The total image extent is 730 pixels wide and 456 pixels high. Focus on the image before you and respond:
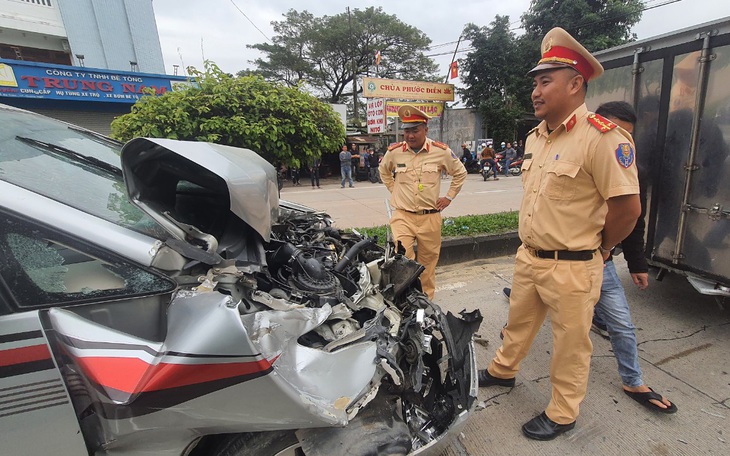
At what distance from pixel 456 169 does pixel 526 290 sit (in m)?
1.81

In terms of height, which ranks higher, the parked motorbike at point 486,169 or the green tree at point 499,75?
the green tree at point 499,75

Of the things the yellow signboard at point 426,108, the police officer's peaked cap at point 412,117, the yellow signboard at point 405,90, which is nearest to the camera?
the police officer's peaked cap at point 412,117

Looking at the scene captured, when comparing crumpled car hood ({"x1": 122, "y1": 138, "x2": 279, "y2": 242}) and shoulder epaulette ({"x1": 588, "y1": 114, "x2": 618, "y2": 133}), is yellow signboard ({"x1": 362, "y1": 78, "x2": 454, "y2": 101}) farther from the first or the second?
crumpled car hood ({"x1": 122, "y1": 138, "x2": 279, "y2": 242})

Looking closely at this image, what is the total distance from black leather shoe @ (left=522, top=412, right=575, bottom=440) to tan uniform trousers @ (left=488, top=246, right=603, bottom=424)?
0.11 ft

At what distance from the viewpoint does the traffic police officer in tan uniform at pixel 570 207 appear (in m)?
1.74

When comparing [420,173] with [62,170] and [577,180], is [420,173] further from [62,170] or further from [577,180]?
[62,170]

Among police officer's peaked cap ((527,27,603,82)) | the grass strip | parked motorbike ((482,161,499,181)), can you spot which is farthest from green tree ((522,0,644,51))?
police officer's peaked cap ((527,27,603,82))

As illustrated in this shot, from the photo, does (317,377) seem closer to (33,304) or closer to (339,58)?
(33,304)

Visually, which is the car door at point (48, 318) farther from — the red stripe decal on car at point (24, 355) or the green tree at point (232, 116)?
the green tree at point (232, 116)

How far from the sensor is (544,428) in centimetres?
204

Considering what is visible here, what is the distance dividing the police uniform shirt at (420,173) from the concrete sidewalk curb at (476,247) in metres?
1.25

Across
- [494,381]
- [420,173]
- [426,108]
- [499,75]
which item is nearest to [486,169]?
A: [426,108]

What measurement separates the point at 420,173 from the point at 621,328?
6.56ft

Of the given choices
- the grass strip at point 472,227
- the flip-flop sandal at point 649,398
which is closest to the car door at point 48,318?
the flip-flop sandal at point 649,398
